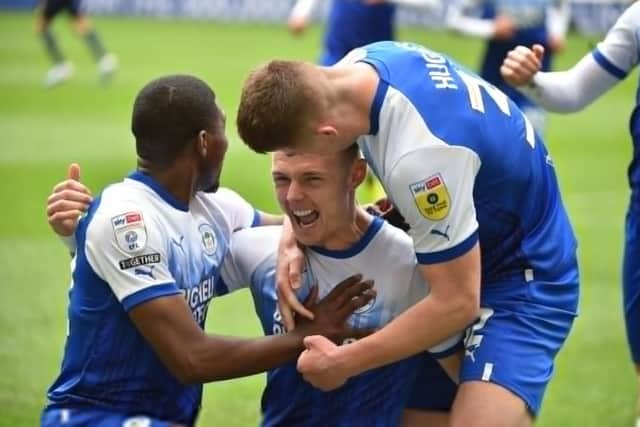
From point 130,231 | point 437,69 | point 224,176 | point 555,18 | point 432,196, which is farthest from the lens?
point 224,176

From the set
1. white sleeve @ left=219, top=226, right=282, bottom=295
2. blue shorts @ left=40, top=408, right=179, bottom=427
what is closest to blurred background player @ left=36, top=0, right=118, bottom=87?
white sleeve @ left=219, top=226, right=282, bottom=295

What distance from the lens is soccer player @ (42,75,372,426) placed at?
5.14 meters

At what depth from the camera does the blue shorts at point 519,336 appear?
555 centimetres

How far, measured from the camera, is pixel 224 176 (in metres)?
16.3

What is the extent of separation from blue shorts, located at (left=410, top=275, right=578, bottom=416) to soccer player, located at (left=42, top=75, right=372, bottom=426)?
0.51 m

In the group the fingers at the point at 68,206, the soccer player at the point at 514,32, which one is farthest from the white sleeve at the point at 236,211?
the soccer player at the point at 514,32

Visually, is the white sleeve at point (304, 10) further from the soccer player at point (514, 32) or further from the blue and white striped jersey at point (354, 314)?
the blue and white striped jersey at point (354, 314)

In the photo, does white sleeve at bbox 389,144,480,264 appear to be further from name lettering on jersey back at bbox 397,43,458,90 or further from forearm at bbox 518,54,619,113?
forearm at bbox 518,54,619,113

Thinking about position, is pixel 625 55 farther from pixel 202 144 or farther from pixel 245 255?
pixel 202 144

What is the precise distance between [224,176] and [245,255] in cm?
1062

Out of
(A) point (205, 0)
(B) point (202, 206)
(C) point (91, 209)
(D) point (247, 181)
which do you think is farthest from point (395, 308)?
(A) point (205, 0)

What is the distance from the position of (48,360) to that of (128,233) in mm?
4545

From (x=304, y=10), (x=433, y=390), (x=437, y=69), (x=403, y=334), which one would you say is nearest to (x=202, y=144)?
(x=437, y=69)

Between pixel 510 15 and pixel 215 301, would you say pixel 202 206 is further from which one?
pixel 510 15
